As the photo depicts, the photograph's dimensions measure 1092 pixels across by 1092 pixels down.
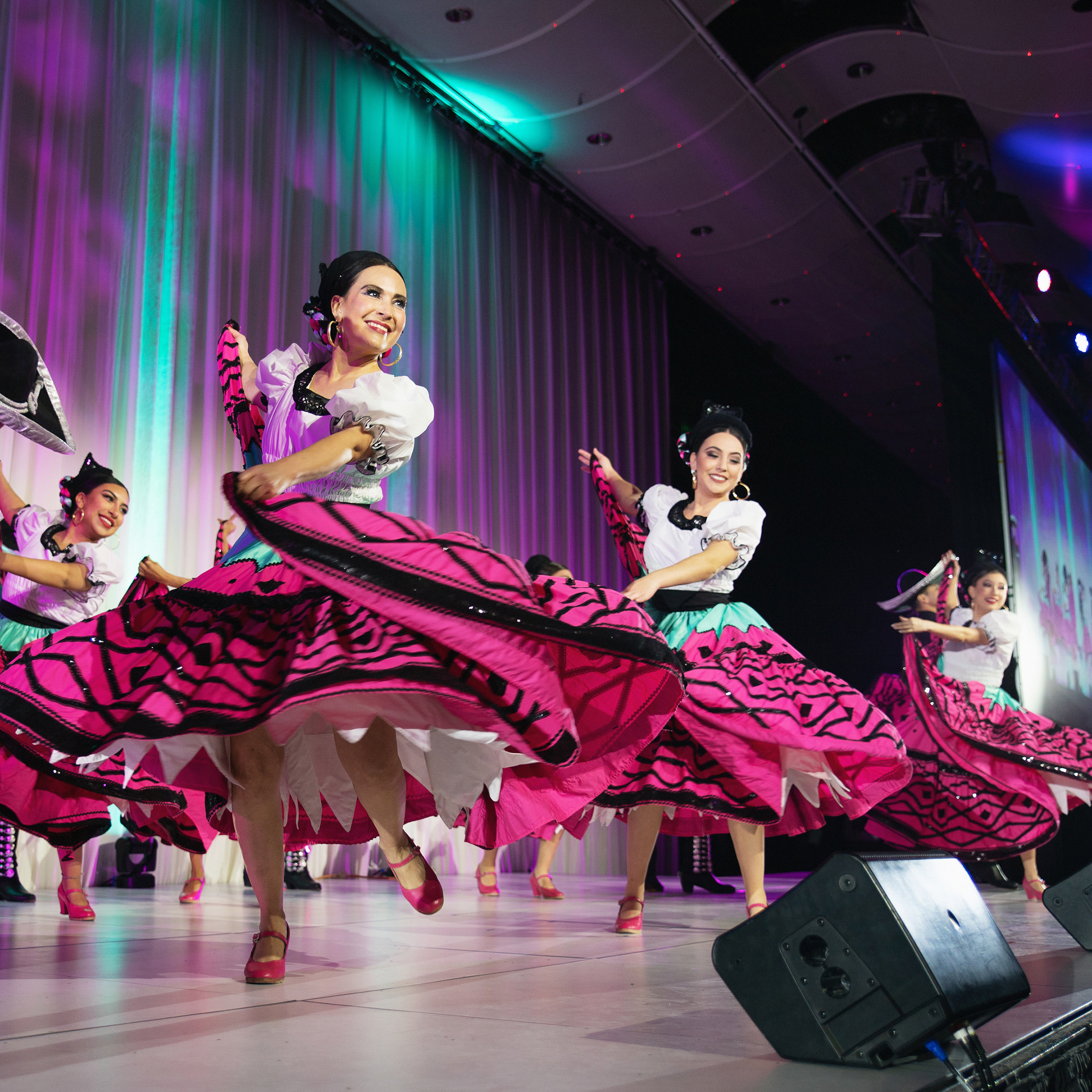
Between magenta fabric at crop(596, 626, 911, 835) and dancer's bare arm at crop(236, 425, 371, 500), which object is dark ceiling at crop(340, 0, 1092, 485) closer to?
magenta fabric at crop(596, 626, 911, 835)

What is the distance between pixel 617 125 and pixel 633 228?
59.8 inches

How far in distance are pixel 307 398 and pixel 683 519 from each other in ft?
5.19

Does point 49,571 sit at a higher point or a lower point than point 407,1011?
higher

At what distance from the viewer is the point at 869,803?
3.26 meters

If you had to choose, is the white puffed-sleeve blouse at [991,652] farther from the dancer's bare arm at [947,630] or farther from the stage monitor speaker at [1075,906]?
the stage monitor speaker at [1075,906]

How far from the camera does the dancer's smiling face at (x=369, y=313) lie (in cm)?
242

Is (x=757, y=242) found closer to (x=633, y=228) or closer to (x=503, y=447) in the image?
(x=633, y=228)

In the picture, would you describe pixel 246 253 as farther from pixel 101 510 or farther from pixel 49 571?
pixel 49 571

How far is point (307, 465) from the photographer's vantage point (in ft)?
6.74

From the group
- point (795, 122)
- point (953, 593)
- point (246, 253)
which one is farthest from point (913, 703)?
point (795, 122)

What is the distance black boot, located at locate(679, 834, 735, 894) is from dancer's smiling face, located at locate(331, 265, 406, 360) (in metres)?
4.10

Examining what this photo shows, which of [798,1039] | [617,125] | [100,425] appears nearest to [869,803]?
[798,1039]

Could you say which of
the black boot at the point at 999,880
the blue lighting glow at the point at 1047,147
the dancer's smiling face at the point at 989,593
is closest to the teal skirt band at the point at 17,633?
the dancer's smiling face at the point at 989,593

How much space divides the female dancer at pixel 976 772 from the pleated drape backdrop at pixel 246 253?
322 centimetres
